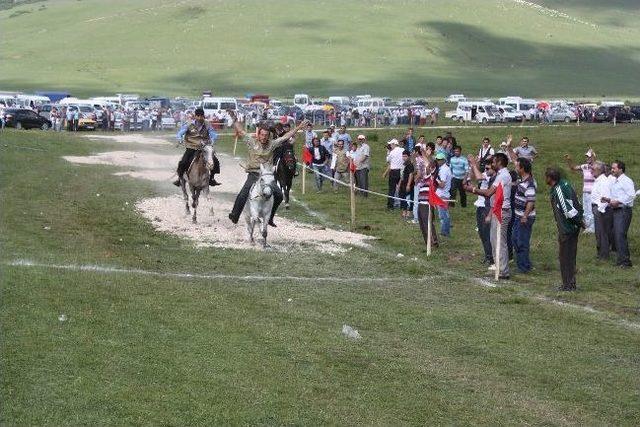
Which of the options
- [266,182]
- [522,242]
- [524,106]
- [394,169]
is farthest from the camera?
[524,106]

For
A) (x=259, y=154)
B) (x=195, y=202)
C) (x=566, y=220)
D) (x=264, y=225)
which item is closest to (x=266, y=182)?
(x=259, y=154)

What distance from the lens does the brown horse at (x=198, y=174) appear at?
26297 mm

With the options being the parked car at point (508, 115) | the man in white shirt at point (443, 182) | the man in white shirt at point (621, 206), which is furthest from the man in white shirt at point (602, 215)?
the parked car at point (508, 115)

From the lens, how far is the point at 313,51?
167 meters

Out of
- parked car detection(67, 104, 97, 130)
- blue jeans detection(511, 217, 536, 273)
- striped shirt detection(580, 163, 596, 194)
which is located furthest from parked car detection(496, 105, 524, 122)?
blue jeans detection(511, 217, 536, 273)

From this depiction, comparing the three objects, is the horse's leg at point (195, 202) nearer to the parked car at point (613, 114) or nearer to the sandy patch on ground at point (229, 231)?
the sandy patch on ground at point (229, 231)

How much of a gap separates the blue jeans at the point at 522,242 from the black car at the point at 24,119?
5785 cm

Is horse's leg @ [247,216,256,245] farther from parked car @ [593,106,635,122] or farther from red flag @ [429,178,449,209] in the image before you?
parked car @ [593,106,635,122]

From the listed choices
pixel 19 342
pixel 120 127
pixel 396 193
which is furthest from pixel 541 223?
pixel 120 127

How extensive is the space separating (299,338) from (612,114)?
84.0m

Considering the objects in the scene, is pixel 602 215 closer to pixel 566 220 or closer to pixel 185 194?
pixel 566 220

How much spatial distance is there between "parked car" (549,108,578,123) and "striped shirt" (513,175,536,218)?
77.1 metres

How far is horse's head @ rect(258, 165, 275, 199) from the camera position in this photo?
21812mm

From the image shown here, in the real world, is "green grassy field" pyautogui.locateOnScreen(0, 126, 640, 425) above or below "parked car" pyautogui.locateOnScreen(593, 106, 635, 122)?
below
